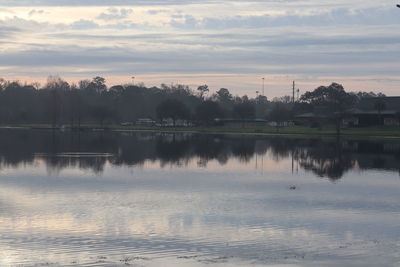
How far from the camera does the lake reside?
20.2 m

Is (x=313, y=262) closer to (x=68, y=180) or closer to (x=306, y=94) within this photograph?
(x=68, y=180)

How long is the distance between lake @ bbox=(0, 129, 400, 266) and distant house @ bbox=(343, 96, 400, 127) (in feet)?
275

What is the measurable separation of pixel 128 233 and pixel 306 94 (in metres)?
144

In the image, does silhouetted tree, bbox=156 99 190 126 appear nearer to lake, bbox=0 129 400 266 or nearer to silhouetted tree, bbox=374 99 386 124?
silhouetted tree, bbox=374 99 386 124

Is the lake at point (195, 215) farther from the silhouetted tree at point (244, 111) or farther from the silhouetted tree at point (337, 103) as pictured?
the silhouetted tree at point (244, 111)

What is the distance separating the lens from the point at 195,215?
2706cm

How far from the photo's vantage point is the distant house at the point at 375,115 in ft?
433

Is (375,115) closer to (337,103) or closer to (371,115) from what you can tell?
(371,115)

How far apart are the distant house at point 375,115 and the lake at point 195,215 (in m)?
83.8

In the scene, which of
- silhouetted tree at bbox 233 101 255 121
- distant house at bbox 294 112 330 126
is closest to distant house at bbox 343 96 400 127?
distant house at bbox 294 112 330 126

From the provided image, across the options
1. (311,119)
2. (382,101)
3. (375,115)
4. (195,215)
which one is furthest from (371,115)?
(195,215)

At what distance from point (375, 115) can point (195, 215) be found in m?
113

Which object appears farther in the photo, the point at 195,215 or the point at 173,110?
the point at 173,110

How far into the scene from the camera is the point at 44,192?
33.5 metres
